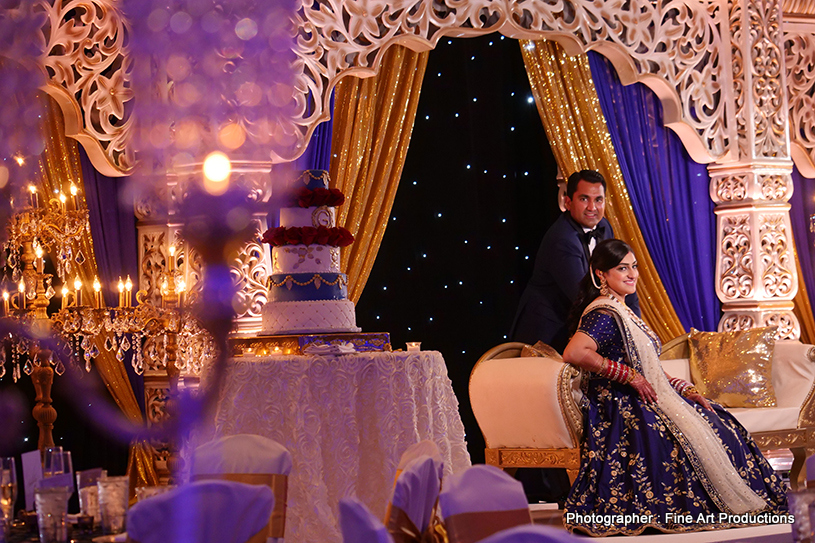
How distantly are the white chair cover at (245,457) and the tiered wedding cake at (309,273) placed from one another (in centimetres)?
176

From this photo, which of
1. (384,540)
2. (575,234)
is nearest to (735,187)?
(575,234)

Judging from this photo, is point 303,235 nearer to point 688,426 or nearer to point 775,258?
point 688,426

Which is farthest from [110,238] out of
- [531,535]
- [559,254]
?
[531,535]

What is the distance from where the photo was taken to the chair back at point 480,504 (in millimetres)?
1681

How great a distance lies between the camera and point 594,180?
16.2ft

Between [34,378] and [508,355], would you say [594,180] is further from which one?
→ [34,378]

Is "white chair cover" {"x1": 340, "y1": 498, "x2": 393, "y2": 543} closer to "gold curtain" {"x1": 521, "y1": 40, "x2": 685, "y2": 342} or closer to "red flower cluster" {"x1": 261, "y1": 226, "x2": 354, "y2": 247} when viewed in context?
"red flower cluster" {"x1": 261, "y1": 226, "x2": 354, "y2": 247}

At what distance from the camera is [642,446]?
3.94 metres

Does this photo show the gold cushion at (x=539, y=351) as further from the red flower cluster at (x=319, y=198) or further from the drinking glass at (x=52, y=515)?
the drinking glass at (x=52, y=515)

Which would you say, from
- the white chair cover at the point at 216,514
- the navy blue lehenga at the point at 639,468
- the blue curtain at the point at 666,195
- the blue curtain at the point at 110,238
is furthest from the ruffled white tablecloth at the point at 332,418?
the blue curtain at the point at 666,195

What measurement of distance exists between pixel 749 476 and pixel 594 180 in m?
1.71

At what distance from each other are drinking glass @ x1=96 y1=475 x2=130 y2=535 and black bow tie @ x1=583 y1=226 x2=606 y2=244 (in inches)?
141

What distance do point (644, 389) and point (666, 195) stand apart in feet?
8.56

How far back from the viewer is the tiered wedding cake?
3953 millimetres
